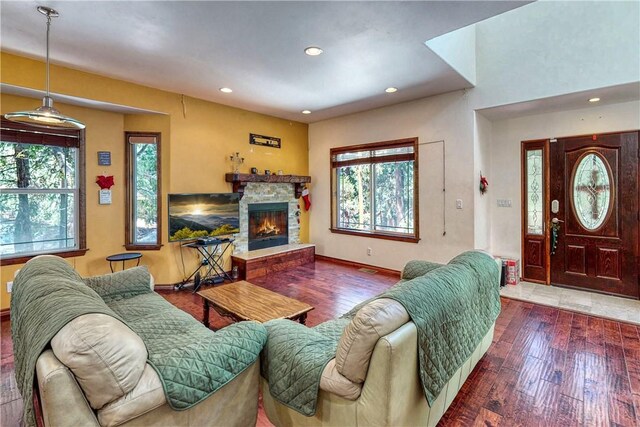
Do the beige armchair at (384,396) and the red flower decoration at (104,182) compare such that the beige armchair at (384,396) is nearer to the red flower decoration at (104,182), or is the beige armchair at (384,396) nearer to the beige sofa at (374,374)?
the beige sofa at (374,374)

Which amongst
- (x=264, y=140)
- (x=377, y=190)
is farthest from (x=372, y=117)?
(x=264, y=140)

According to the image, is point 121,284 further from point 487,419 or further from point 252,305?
point 487,419

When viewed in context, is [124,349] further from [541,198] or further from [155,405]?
[541,198]

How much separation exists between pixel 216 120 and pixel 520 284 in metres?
5.20

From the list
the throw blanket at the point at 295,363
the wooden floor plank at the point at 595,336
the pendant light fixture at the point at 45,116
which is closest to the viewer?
the throw blanket at the point at 295,363

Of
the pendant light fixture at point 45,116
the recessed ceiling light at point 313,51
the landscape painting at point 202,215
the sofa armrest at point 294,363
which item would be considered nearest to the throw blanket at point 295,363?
the sofa armrest at point 294,363

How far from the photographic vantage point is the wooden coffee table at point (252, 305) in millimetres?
2508

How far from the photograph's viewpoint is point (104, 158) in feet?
13.5

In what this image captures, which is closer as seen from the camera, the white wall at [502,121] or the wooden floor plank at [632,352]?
the wooden floor plank at [632,352]

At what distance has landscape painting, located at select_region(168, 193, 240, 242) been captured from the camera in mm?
4438

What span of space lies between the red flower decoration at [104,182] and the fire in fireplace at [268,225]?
2024 millimetres

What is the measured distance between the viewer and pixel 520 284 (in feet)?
15.0

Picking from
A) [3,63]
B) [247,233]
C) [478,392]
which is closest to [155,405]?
[478,392]

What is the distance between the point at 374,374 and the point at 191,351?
84cm
